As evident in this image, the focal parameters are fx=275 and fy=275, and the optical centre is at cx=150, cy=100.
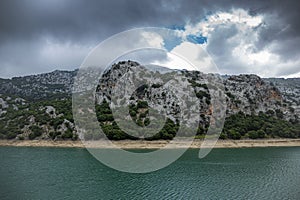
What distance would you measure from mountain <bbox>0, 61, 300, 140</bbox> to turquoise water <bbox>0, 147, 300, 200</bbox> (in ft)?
92.8

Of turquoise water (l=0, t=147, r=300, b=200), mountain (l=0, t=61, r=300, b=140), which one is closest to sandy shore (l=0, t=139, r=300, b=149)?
mountain (l=0, t=61, r=300, b=140)

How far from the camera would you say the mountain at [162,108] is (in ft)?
251

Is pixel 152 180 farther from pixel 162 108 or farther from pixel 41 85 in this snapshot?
pixel 41 85

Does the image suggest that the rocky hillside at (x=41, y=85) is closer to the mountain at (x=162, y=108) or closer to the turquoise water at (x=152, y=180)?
the mountain at (x=162, y=108)

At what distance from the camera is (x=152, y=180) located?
1378 inches

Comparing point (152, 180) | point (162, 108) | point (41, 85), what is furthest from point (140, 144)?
point (41, 85)

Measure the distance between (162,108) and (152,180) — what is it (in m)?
53.3

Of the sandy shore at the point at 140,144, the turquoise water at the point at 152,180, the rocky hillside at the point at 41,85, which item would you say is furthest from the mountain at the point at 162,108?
the rocky hillside at the point at 41,85

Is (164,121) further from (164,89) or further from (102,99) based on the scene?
(102,99)

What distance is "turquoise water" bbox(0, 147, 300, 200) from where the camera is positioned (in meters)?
28.6

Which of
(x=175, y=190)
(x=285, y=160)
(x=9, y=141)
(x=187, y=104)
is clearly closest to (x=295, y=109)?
(x=187, y=104)

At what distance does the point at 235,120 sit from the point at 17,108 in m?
73.4

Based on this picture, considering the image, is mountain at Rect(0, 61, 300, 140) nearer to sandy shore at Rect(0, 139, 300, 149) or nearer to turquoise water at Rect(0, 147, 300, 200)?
sandy shore at Rect(0, 139, 300, 149)

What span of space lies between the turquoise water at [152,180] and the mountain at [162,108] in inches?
1113
